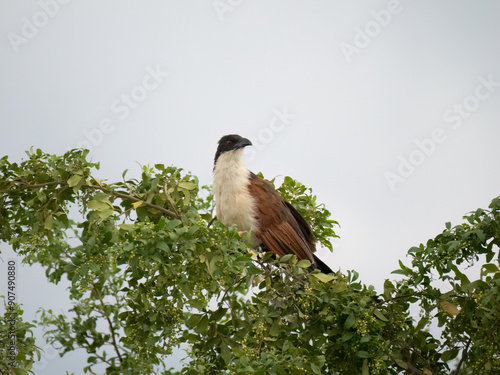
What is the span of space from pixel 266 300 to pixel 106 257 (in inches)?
40.4

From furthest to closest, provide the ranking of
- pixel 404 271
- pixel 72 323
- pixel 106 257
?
pixel 72 323
pixel 404 271
pixel 106 257

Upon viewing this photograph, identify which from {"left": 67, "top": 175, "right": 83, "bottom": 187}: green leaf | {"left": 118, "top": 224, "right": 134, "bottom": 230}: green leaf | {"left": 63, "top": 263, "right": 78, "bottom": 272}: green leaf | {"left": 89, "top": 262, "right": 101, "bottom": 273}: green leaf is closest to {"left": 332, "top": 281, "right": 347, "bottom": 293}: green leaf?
{"left": 118, "top": 224, "right": 134, "bottom": 230}: green leaf

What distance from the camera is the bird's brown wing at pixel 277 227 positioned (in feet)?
14.0

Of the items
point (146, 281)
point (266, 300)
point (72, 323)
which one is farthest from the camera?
point (72, 323)

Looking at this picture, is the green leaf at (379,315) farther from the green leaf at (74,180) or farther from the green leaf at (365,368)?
the green leaf at (74,180)

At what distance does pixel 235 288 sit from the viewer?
3.46 metres

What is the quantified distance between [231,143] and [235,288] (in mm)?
1554

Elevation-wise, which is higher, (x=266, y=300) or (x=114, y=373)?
(x=114, y=373)

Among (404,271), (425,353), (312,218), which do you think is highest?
(312,218)

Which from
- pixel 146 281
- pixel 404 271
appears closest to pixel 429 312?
pixel 404 271

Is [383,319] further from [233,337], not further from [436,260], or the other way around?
[233,337]

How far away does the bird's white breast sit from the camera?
435 centimetres

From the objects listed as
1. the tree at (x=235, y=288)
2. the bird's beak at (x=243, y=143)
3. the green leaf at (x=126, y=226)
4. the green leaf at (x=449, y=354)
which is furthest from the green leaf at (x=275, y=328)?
the bird's beak at (x=243, y=143)

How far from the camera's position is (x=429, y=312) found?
154 inches
